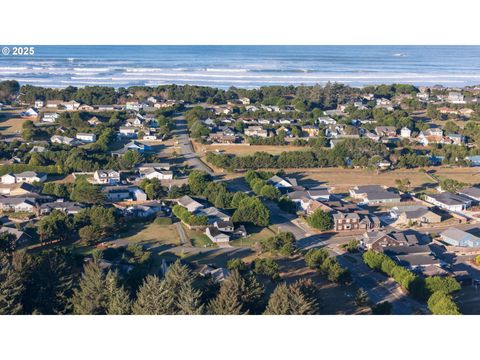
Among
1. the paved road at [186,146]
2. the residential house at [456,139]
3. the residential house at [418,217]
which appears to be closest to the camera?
the residential house at [418,217]

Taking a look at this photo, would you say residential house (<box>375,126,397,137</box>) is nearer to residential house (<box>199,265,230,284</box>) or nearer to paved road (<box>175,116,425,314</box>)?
paved road (<box>175,116,425,314</box>)

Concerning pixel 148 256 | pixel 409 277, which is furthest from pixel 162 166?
pixel 409 277

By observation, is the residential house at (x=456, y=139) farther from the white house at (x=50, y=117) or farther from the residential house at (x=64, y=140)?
the white house at (x=50, y=117)

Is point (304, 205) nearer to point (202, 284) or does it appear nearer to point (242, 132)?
point (202, 284)

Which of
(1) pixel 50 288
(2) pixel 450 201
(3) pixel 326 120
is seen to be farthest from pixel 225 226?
(3) pixel 326 120

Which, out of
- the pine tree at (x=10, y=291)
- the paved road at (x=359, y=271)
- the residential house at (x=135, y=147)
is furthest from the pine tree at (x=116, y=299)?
the residential house at (x=135, y=147)
